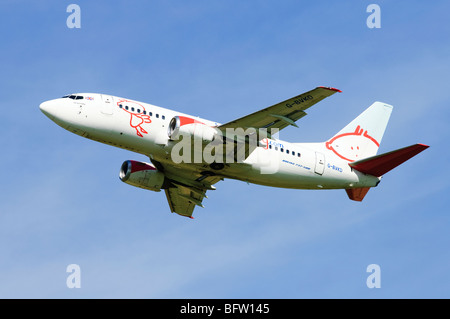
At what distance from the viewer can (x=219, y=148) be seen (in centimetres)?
5066

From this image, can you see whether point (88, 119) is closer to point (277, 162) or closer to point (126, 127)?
point (126, 127)

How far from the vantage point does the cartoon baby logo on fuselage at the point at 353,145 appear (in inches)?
2253

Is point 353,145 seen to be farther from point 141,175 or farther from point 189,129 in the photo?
point 141,175

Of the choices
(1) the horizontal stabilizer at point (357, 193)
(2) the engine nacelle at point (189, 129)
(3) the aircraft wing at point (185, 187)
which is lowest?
(1) the horizontal stabilizer at point (357, 193)

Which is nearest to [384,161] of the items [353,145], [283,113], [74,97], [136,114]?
[353,145]

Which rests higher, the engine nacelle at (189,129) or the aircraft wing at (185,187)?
the engine nacelle at (189,129)

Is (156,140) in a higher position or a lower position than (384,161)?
higher

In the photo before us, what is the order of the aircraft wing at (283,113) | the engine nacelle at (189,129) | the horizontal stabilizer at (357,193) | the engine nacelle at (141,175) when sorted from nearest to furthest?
the aircraft wing at (283,113) < the engine nacelle at (189,129) < the engine nacelle at (141,175) < the horizontal stabilizer at (357,193)

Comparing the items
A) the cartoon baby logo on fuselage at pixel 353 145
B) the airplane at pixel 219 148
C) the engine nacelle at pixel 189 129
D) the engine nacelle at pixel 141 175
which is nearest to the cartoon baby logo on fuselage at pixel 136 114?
the airplane at pixel 219 148

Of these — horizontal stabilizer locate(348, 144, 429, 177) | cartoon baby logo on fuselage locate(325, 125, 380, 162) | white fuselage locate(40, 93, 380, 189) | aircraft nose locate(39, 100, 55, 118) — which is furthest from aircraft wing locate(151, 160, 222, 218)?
horizontal stabilizer locate(348, 144, 429, 177)

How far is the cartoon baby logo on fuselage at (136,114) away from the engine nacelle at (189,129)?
177 centimetres

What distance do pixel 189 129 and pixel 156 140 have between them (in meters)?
2.44

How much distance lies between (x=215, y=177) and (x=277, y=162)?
5020mm

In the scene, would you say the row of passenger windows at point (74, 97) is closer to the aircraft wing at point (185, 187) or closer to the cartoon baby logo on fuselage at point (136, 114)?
the cartoon baby logo on fuselage at point (136, 114)
